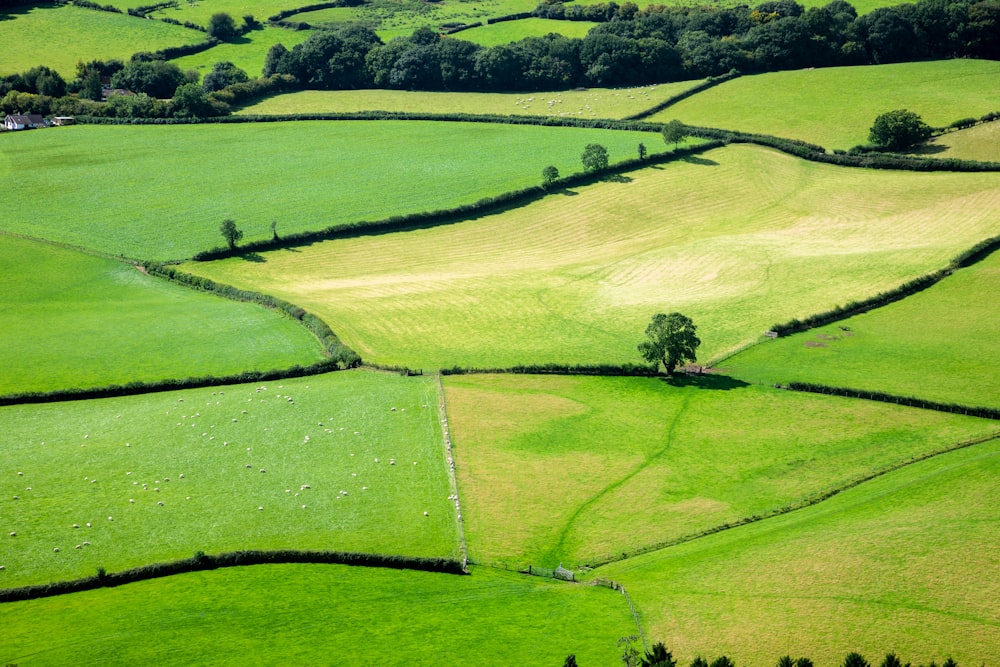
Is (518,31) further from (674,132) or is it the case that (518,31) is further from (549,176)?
(549,176)

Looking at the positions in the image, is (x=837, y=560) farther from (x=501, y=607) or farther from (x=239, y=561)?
(x=239, y=561)

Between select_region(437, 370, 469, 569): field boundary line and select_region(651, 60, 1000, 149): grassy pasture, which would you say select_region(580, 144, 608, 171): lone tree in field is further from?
select_region(437, 370, 469, 569): field boundary line

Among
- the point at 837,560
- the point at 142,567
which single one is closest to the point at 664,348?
the point at 837,560

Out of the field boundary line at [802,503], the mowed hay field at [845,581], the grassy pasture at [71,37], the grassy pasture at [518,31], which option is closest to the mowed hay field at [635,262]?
the field boundary line at [802,503]

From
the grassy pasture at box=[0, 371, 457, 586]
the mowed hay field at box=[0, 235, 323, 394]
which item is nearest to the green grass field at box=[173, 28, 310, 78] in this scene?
the mowed hay field at box=[0, 235, 323, 394]

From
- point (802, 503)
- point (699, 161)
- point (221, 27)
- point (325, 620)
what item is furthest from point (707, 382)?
point (221, 27)
